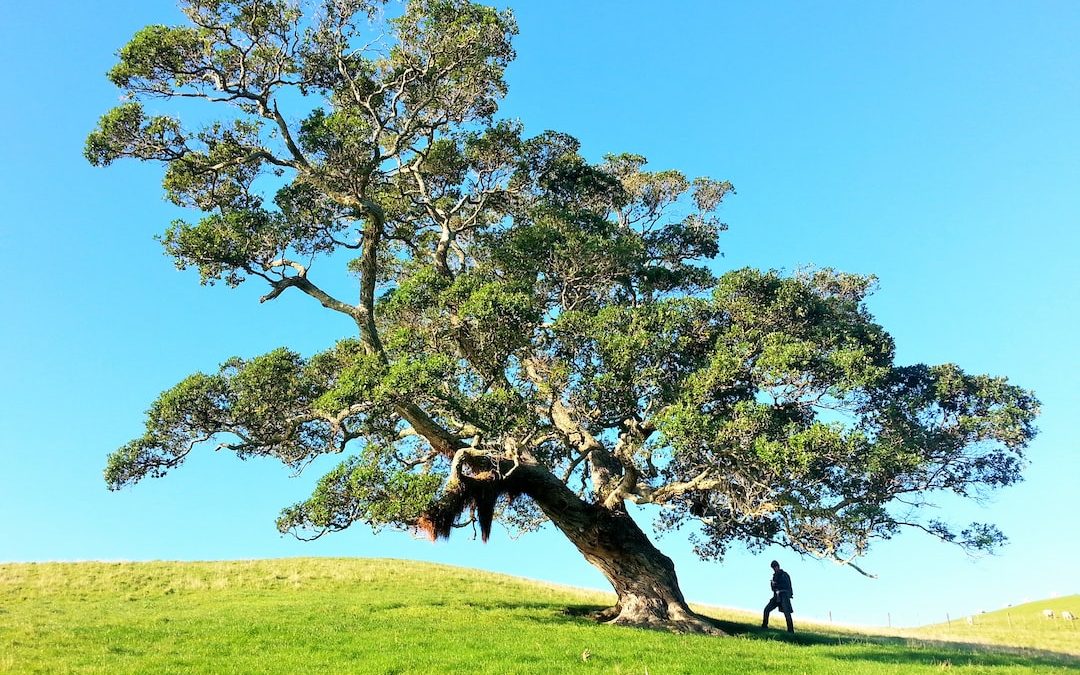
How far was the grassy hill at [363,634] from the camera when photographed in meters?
16.2

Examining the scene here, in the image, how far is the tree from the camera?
19.5 m

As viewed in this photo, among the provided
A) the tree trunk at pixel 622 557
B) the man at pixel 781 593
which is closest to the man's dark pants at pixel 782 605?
the man at pixel 781 593

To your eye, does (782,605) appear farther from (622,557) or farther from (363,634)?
(363,634)

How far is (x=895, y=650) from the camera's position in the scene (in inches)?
844

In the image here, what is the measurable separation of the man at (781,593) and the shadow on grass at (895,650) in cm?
64

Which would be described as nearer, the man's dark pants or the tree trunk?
the tree trunk

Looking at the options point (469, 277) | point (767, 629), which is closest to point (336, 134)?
point (469, 277)

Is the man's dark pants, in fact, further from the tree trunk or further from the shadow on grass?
the tree trunk

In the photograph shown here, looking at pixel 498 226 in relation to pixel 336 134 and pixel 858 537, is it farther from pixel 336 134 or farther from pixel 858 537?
pixel 858 537

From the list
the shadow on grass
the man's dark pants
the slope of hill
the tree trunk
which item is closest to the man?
the man's dark pants

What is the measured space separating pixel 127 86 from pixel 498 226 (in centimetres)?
1156

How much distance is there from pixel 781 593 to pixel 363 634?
13774mm

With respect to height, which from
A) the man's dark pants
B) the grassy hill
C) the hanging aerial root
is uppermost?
the hanging aerial root

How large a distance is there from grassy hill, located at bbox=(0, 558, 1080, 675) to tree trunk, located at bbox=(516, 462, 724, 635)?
1.54m
